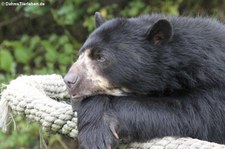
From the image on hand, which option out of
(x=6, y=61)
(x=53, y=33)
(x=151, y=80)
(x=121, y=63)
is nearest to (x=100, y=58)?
(x=121, y=63)

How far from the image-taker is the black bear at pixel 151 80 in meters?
2.71

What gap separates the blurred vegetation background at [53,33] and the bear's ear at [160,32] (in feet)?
8.40

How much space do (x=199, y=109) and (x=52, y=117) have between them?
2.23ft

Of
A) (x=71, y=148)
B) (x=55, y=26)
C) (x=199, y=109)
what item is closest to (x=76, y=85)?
(x=199, y=109)

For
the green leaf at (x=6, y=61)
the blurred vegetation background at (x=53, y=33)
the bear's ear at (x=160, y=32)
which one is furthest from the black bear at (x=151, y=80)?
the green leaf at (x=6, y=61)

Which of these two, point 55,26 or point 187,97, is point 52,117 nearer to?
point 187,97

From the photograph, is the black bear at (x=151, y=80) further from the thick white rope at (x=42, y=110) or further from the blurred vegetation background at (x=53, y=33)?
the blurred vegetation background at (x=53, y=33)

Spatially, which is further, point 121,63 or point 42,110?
point 121,63

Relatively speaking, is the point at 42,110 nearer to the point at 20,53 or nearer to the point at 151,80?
the point at 151,80

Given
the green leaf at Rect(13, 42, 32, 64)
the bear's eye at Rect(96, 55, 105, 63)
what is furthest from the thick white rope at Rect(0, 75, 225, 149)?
the green leaf at Rect(13, 42, 32, 64)

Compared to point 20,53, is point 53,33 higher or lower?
higher

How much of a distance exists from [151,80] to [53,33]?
347cm

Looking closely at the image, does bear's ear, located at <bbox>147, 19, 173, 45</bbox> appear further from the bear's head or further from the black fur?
the black fur

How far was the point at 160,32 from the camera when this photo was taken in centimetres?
288
